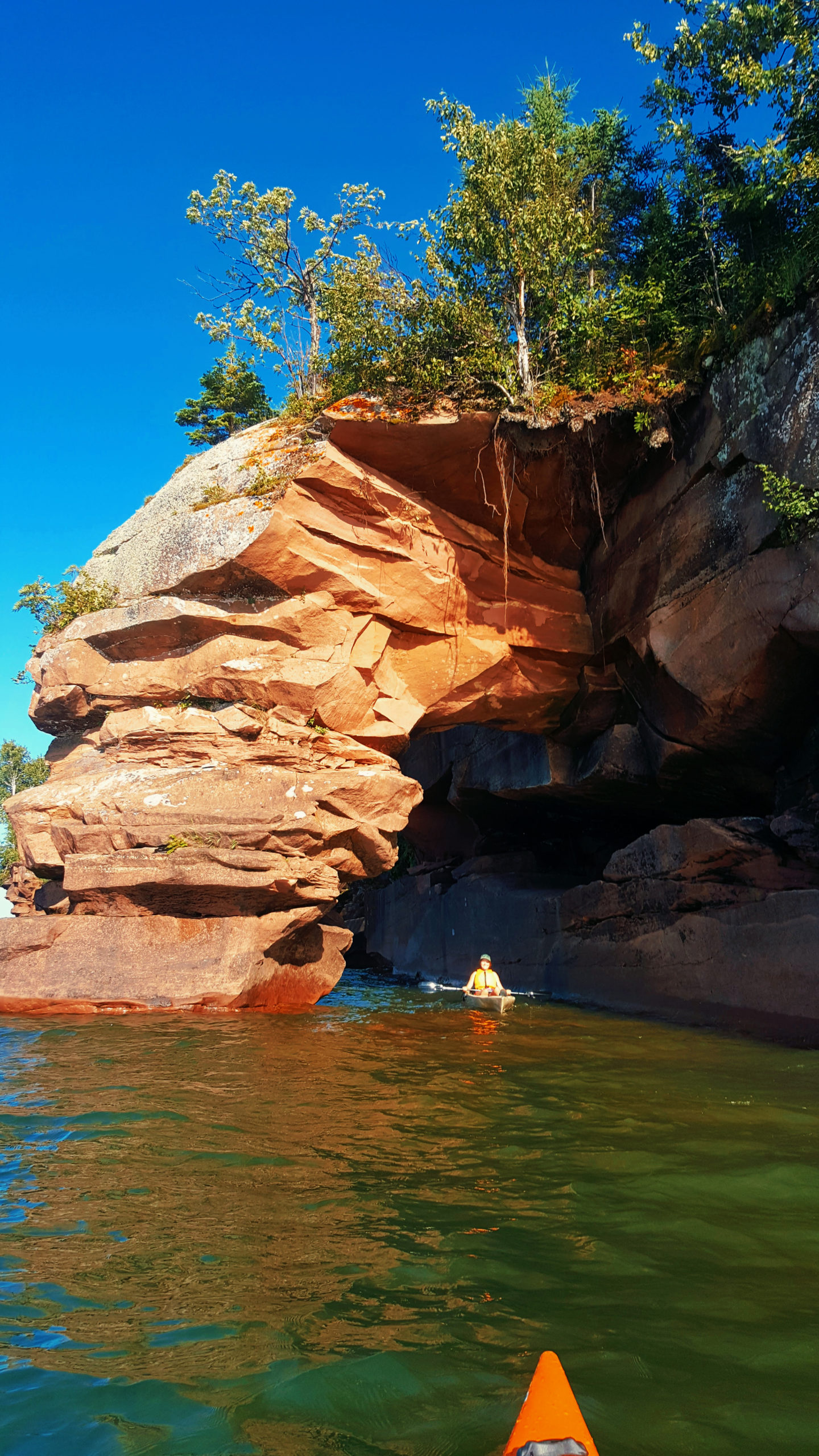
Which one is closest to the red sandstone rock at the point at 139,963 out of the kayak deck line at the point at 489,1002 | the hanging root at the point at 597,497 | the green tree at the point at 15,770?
the kayak deck line at the point at 489,1002

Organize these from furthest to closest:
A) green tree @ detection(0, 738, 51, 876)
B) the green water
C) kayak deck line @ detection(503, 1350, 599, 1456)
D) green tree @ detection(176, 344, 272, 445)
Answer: green tree @ detection(0, 738, 51, 876), green tree @ detection(176, 344, 272, 445), the green water, kayak deck line @ detection(503, 1350, 599, 1456)

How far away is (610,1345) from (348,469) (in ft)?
41.2

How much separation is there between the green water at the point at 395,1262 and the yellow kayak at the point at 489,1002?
6.42m

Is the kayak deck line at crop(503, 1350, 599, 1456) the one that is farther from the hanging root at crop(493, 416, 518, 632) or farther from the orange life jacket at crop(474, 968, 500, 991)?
the hanging root at crop(493, 416, 518, 632)

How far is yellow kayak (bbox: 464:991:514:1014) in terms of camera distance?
43.8 feet

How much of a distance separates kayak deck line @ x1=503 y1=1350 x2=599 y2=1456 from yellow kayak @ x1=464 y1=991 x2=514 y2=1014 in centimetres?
1166

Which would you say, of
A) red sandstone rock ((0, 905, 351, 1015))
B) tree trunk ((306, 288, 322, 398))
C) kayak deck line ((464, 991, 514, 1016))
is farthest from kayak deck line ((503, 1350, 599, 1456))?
tree trunk ((306, 288, 322, 398))

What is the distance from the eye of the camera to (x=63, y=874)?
12000 mm

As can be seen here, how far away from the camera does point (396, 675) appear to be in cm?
1518

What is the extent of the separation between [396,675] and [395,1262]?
40.1 ft

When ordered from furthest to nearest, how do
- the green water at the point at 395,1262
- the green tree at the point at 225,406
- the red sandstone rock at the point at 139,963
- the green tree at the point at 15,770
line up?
the green tree at the point at 15,770, the green tree at the point at 225,406, the red sandstone rock at the point at 139,963, the green water at the point at 395,1262

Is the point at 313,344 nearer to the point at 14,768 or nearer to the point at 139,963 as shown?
the point at 139,963

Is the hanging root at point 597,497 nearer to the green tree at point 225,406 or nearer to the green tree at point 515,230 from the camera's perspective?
the green tree at point 515,230

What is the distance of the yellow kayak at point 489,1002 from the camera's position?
13.4m
